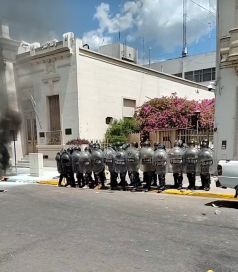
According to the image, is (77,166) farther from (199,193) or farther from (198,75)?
(198,75)

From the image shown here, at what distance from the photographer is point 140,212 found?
24.5ft

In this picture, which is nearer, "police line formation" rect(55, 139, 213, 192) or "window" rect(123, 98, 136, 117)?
"police line formation" rect(55, 139, 213, 192)

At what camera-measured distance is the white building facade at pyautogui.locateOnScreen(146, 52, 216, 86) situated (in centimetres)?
3722

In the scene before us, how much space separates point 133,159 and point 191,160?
1771 millimetres

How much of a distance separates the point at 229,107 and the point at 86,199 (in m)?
6.24

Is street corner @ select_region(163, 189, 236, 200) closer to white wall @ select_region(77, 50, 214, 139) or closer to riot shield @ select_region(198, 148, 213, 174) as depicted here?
riot shield @ select_region(198, 148, 213, 174)

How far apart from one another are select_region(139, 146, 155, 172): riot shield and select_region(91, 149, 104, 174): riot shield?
1.52m

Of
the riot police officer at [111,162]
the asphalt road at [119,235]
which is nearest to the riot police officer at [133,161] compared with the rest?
the riot police officer at [111,162]

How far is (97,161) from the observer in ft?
37.0

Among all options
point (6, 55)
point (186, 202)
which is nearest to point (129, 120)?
point (6, 55)

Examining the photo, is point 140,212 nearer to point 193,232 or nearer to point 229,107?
point 193,232

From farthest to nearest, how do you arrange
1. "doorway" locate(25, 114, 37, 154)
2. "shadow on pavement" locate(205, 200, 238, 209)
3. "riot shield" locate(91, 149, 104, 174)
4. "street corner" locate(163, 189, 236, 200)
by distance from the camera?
"doorway" locate(25, 114, 37, 154) → "riot shield" locate(91, 149, 104, 174) → "street corner" locate(163, 189, 236, 200) → "shadow on pavement" locate(205, 200, 238, 209)

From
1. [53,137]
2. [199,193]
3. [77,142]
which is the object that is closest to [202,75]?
[53,137]

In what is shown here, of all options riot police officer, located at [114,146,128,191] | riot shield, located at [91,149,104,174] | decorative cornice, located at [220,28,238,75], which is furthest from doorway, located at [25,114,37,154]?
decorative cornice, located at [220,28,238,75]
